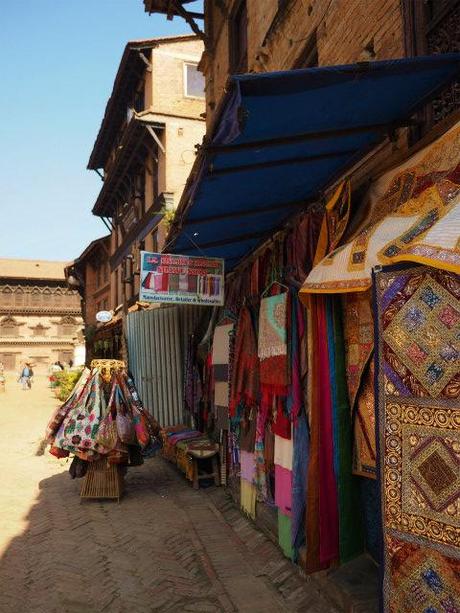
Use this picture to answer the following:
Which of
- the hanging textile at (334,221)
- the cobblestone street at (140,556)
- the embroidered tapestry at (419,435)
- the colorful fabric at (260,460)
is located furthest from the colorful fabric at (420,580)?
the colorful fabric at (260,460)

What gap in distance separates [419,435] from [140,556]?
3.65 meters

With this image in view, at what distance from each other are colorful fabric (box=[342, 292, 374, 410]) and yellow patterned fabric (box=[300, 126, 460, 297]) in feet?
1.46

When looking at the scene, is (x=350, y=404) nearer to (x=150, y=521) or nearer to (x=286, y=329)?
(x=286, y=329)

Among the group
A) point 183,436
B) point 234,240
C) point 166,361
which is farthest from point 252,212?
point 166,361

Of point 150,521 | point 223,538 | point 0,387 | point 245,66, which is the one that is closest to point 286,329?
point 223,538

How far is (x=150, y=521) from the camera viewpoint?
6.61 m

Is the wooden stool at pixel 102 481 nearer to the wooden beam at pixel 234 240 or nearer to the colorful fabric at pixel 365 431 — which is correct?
the wooden beam at pixel 234 240

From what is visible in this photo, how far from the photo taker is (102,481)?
754cm

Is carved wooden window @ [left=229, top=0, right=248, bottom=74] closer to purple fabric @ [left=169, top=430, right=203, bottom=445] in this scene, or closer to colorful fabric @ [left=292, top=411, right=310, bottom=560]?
purple fabric @ [left=169, top=430, right=203, bottom=445]

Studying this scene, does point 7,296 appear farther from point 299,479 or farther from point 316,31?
point 299,479

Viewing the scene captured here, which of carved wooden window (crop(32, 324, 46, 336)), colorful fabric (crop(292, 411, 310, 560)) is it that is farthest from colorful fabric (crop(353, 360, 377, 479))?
carved wooden window (crop(32, 324, 46, 336))

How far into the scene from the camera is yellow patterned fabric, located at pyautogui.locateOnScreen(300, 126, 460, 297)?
9.21 feet

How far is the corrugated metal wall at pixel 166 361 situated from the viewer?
34.1 feet

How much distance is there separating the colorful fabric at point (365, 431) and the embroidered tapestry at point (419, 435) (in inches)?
27.7
